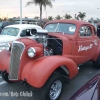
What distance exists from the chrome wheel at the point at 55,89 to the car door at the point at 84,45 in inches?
54.0

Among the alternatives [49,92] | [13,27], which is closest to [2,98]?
[49,92]

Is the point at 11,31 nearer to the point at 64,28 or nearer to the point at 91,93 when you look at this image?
the point at 64,28

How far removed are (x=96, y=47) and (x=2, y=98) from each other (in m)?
3.74

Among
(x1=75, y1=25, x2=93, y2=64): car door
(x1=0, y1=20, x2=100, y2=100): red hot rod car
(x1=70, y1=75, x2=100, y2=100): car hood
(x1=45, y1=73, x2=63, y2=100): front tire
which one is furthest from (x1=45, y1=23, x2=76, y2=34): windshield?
(x1=70, y1=75, x2=100, y2=100): car hood

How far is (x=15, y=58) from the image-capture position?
404 cm

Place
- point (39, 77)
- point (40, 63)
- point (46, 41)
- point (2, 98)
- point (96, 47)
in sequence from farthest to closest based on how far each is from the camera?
point (96, 47)
point (46, 41)
point (2, 98)
point (40, 63)
point (39, 77)

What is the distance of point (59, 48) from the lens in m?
5.04

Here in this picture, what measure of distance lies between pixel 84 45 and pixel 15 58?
8.08 ft

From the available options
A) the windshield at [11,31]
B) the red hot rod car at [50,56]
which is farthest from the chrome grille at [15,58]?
the windshield at [11,31]

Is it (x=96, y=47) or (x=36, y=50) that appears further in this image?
(x=96, y=47)

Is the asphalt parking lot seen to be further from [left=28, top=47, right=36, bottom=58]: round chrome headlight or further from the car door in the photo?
[left=28, top=47, right=36, bottom=58]: round chrome headlight

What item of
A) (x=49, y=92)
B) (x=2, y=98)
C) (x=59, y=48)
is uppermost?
(x=59, y=48)

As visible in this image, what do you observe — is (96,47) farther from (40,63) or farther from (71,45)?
(40,63)

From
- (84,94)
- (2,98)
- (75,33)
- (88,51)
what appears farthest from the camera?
(88,51)
